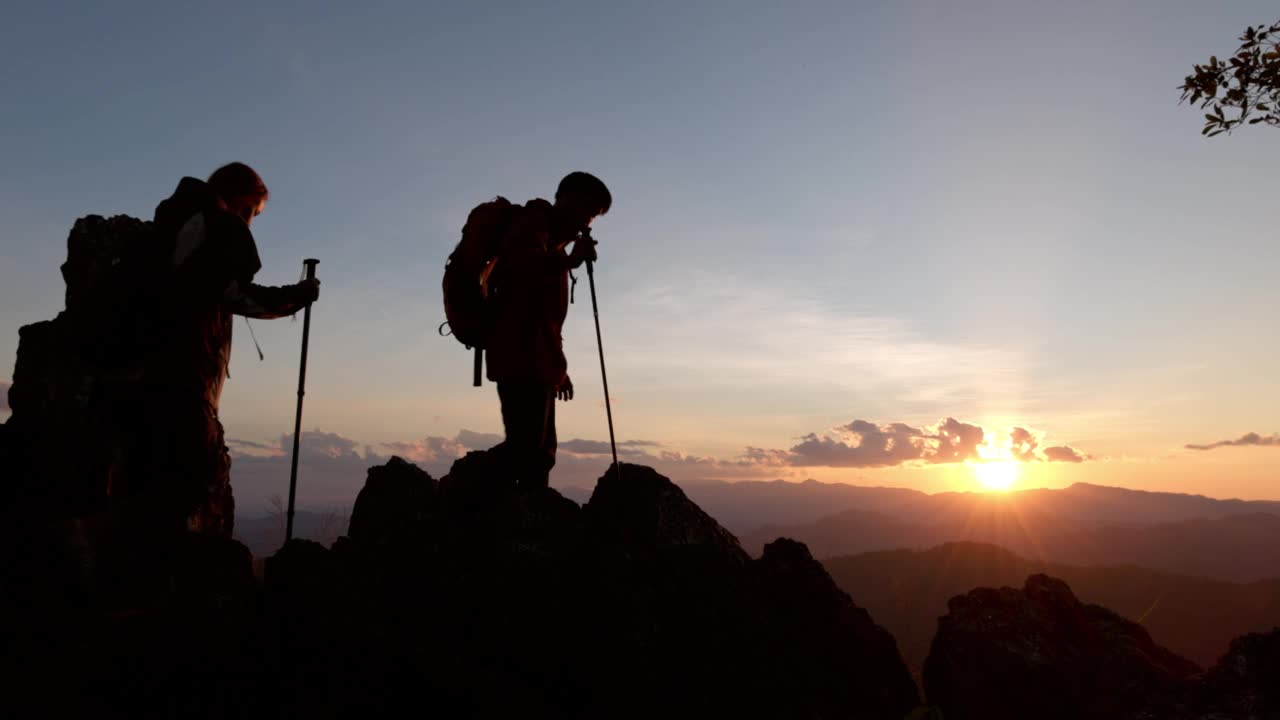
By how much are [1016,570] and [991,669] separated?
106463 mm

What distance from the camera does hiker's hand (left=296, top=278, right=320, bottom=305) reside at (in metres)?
6.38

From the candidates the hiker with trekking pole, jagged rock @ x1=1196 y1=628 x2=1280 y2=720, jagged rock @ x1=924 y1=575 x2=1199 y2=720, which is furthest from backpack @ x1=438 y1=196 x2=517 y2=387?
jagged rock @ x1=1196 y1=628 x2=1280 y2=720

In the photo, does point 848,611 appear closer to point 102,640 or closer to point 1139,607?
point 102,640

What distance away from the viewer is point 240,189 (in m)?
6.28

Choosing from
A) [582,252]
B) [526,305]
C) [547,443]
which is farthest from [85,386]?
[582,252]

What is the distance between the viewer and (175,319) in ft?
19.0

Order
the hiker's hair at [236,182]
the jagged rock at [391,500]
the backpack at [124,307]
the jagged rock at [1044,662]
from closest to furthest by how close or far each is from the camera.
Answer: the backpack at [124,307] → the hiker's hair at [236,182] → the jagged rock at [1044,662] → the jagged rock at [391,500]

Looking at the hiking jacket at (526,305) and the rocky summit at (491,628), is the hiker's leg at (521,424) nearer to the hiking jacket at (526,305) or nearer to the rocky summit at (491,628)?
the hiking jacket at (526,305)

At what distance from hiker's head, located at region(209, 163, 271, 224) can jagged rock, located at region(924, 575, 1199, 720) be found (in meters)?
8.08

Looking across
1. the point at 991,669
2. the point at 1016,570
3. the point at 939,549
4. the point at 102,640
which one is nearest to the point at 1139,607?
the point at 1016,570

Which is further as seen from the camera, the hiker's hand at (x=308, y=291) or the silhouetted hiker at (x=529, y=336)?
the silhouetted hiker at (x=529, y=336)

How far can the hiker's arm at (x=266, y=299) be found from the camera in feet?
19.6

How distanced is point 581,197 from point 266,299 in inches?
124

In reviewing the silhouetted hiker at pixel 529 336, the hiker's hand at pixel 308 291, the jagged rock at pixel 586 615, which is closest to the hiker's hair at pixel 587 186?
the silhouetted hiker at pixel 529 336
